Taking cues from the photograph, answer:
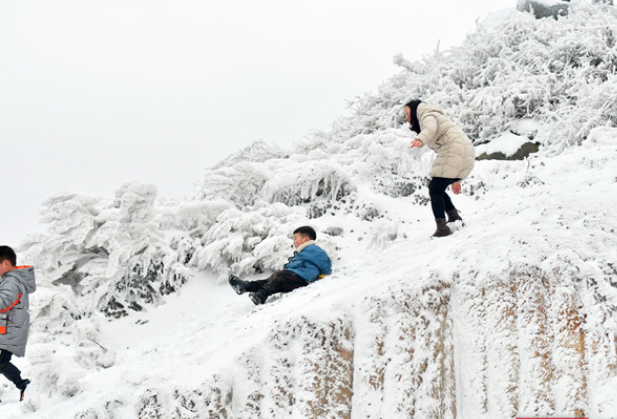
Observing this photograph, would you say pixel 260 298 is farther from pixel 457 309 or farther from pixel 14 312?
pixel 457 309

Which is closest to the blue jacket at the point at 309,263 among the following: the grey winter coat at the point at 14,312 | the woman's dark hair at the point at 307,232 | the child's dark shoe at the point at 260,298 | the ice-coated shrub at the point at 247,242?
the woman's dark hair at the point at 307,232

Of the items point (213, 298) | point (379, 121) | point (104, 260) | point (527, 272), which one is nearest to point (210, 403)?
point (527, 272)

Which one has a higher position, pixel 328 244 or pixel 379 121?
pixel 379 121

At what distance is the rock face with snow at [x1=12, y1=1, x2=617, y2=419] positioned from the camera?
2.27 metres

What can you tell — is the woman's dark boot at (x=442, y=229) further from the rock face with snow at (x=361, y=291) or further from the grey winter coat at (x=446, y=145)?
the grey winter coat at (x=446, y=145)

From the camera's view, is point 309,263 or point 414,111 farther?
point 309,263

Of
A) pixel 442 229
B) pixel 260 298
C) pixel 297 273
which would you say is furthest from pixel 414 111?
pixel 260 298

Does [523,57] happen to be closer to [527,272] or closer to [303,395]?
[527,272]

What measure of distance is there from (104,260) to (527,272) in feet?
16.6

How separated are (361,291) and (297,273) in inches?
69.7

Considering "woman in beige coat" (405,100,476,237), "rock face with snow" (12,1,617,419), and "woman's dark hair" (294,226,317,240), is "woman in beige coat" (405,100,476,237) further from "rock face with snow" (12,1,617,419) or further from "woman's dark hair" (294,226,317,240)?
"woman's dark hair" (294,226,317,240)

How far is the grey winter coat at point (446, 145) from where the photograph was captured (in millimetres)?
4191

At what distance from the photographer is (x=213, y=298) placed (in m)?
Result: 5.53

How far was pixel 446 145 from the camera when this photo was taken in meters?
4.26
